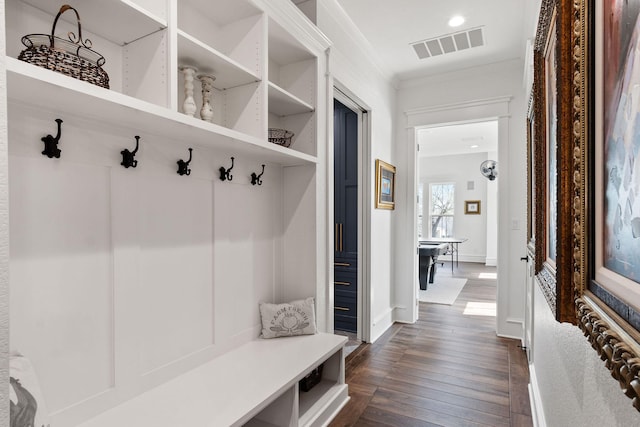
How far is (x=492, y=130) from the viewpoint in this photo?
253 inches

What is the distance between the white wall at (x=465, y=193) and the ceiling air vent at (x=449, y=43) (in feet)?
20.4

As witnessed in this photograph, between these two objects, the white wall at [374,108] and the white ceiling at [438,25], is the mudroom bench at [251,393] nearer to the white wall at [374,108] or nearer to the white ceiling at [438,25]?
the white wall at [374,108]

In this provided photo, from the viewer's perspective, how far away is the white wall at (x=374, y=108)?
2.80 metres

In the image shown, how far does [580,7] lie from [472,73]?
3.33 meters

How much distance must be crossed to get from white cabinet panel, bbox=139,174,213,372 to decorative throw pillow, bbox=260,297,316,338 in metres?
0.41

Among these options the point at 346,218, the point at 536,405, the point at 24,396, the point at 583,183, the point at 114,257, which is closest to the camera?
the point at 583,183

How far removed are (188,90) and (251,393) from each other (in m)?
1.36

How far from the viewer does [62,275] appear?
1.30 m

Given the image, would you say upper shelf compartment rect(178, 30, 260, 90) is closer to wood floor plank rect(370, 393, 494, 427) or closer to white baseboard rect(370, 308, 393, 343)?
wood floor plank rect(370, 393, 494, 427)

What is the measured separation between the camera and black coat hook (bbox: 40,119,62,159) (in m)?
1.24

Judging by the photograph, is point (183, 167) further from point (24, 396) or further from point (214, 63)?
point (24, 396)

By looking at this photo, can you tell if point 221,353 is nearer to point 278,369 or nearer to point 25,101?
point 278,369

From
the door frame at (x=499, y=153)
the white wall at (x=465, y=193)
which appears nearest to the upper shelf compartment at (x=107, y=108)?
the door frame at (x=499, y=153)

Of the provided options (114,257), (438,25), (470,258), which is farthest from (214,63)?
(470,258)
